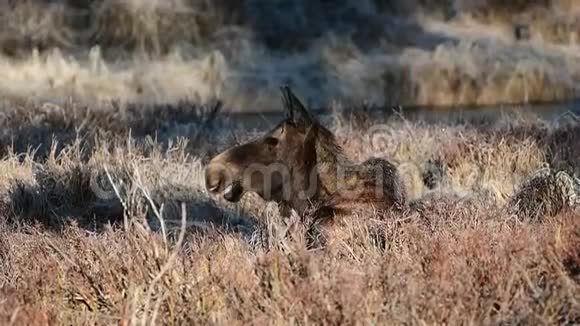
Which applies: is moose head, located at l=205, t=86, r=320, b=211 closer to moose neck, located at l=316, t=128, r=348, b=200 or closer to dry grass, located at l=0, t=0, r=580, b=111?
moose neck, located at l=316, t=128, r=348, b=200

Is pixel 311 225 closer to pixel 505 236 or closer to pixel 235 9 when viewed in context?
pixel 505 236

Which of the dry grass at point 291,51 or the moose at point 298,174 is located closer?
the moose at point 298,174

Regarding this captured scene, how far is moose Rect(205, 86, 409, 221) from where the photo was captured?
245 inches

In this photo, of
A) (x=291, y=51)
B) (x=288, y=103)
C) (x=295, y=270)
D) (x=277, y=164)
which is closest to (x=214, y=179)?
(x=277, y=164)

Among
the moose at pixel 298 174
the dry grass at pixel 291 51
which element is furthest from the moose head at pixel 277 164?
the dry grass at pixel 291 51

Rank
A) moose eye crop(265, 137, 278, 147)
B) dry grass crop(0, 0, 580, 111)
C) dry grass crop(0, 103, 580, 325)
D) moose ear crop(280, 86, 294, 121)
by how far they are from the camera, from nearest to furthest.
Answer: dry grass crop(0, 103, 580, 325), moose ear crop(280, 86, 294, 121), moose eye crop(265, 137, 278, 147), dry grass crop(0, 0, 580, 111)

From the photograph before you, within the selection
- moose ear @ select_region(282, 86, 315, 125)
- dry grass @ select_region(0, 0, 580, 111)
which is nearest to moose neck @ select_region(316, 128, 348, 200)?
moose ear @ select_region(282, 86, 315, 125)

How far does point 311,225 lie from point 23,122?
8811 millimetres

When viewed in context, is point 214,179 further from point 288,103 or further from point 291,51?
point 291,51

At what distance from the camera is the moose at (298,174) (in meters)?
6.23

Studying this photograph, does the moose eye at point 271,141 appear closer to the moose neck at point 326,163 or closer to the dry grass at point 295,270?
the moose neck at point 326,163

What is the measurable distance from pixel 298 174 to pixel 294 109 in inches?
14.0

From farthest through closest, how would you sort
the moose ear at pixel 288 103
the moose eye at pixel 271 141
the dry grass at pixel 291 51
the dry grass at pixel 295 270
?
the dry grass at pixel 291 51 → the moose eye at pixel 271 141 → the moose ear at pixel 288 103 → the dry grass at pixel 295 270

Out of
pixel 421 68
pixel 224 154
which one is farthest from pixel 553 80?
pixel 224 154
